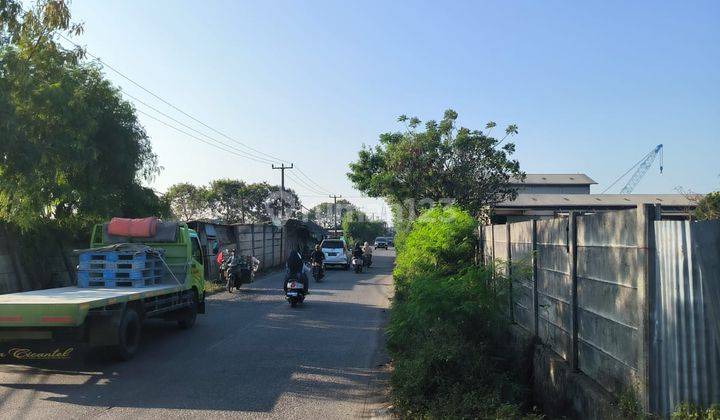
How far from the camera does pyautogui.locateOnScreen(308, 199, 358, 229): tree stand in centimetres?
11046

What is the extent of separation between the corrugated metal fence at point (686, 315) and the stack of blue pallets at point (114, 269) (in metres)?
9.55

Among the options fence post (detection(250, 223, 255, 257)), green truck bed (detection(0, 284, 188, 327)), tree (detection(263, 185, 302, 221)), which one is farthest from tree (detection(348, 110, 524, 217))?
tree (detection(263, 185, 302, 221))

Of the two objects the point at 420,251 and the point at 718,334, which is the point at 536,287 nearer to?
the point at 718,334

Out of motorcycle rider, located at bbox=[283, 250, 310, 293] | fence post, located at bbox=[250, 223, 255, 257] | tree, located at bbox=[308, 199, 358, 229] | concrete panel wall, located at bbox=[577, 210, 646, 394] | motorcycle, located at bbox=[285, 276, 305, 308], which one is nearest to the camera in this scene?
concrete panel wall, located at bbox=[577, 210, 646, 394]

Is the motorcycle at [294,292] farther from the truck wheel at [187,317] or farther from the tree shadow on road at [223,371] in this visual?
the truck wheel at [187,317]

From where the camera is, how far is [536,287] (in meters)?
7.71

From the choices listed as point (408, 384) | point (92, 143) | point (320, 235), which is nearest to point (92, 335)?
point (408, 384)

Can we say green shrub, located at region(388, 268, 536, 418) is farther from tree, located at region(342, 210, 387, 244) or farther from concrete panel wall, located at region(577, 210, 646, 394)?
tree, located at region(342, 210, 387, 244)

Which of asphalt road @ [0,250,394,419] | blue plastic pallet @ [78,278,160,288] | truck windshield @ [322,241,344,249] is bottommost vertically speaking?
asphalt road @ [0,250,394,419]

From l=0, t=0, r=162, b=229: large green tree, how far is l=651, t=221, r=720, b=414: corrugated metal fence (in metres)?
12.1

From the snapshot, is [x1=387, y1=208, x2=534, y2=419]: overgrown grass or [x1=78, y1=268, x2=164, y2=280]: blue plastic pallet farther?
[x1=78, y1=268, x2=164, y2=280]: blue plastic pallet

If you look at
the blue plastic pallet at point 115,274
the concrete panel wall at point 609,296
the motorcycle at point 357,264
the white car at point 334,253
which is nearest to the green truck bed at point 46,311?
the blue plastic pallet at point 115,274

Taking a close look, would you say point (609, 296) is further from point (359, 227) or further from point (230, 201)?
point (359, 227)

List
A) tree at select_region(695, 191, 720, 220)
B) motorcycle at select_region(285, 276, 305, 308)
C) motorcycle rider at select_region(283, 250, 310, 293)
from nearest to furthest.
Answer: motorcycle at select_region(285, 276, 305, 308)
motorcycle rider at select_region(283, 250, 310, 293)
tree at select_region(695, 191, 720, 220)
